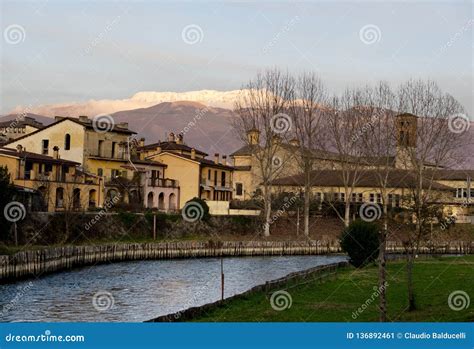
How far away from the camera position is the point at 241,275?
4294 centimetres

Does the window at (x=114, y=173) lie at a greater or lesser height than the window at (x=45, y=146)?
lesser

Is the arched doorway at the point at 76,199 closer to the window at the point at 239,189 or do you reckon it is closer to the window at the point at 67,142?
the window at the point at 67,142

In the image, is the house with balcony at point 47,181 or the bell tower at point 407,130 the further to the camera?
the bell tower at point 407,130

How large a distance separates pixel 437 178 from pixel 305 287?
5944 cm

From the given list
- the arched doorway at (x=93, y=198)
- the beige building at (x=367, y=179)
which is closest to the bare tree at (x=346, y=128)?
the beige building at (x=367, y=179)

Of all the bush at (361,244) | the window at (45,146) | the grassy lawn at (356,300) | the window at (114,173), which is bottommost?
the grassy lawn at (356,300)

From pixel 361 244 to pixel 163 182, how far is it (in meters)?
40.7

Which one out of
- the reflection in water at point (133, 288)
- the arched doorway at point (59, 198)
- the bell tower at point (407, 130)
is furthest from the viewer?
the bell tower at point (407, 130)

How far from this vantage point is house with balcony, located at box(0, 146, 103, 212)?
59.6m

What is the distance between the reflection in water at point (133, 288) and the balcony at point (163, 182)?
23197mm

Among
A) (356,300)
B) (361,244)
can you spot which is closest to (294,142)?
(361,244)

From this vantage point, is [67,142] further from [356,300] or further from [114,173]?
[356,300]

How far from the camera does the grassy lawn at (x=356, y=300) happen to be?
21406mm

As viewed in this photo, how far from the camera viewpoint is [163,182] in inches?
3098
